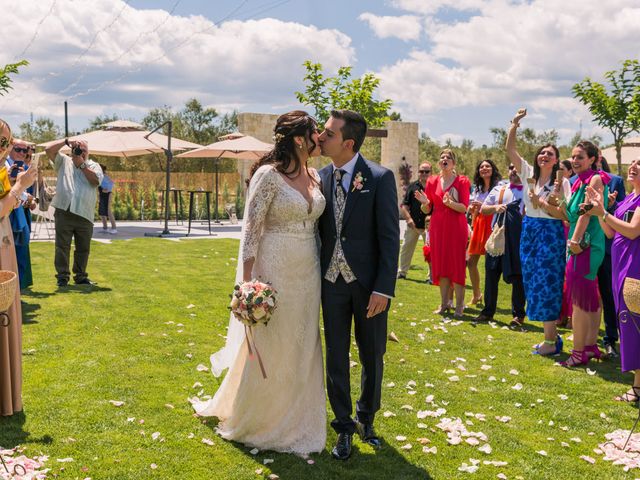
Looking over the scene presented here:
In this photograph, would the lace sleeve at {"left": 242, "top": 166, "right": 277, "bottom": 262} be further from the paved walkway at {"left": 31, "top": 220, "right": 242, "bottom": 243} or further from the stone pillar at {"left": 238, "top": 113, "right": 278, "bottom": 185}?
the stone pillar at {"left": 238, "top": 113, "right": 278, "bottom": 185}

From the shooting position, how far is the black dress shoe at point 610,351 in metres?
7.42

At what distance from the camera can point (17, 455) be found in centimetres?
444

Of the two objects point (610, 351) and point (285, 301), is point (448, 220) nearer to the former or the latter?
point (610, 351)

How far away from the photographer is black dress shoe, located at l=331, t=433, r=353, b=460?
4582mm

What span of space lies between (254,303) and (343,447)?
123 centimetres

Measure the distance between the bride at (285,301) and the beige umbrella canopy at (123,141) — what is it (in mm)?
16555

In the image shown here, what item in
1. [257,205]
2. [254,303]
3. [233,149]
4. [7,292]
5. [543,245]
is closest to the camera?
[7,292]

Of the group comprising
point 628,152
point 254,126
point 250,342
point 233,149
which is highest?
point 254,126

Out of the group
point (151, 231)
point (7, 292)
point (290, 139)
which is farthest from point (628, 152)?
point (7, 292)

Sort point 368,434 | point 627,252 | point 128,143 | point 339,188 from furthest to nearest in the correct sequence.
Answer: point 128,143, point 627,252, point 368,434, point 339,188

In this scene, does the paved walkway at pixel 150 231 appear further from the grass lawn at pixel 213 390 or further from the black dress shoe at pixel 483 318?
the black dress shoe at pixel 483 318

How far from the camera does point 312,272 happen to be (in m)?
4.65

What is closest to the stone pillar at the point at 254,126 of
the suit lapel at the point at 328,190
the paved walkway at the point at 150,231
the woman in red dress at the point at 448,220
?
the paved walkway at the point at 150,231

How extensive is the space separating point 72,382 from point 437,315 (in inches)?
209
